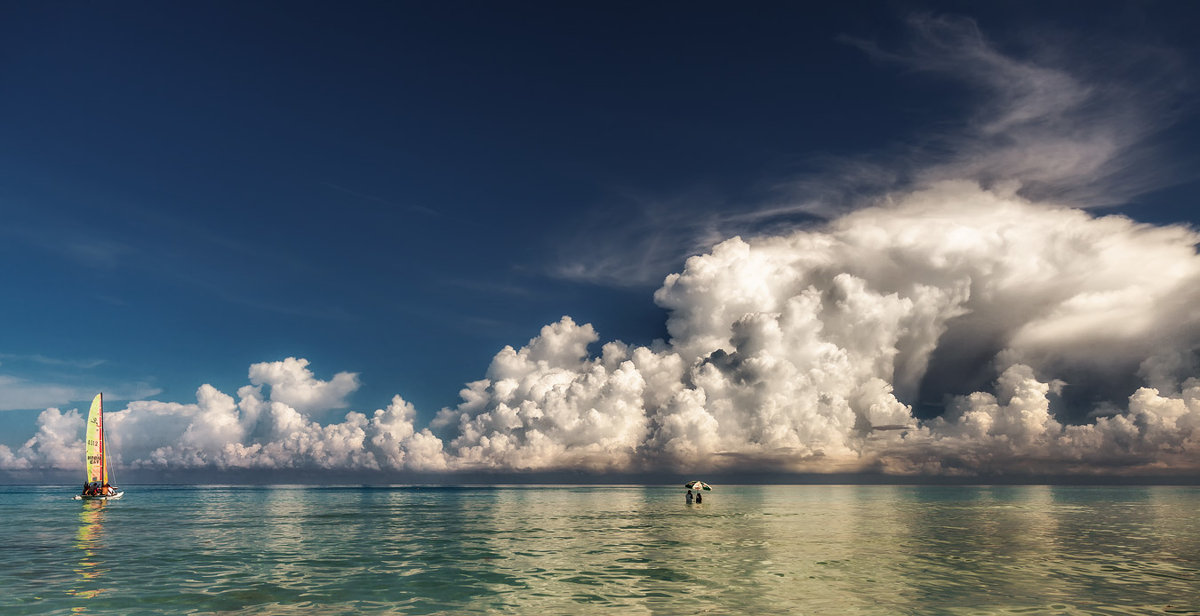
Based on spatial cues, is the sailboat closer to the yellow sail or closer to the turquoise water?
the yellow sail

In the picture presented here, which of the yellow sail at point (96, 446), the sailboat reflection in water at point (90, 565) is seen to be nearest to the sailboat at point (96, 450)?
the yellow sail at point (96, 446)

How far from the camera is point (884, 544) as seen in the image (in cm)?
6178

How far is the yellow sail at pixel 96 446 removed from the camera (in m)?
133

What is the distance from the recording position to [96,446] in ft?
449

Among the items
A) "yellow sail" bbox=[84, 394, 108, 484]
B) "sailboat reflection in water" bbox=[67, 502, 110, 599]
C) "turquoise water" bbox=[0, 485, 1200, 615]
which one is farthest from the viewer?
"yellow sail" bbox=[84, 394, 108, 484]

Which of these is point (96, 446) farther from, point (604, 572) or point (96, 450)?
point (604, 572)

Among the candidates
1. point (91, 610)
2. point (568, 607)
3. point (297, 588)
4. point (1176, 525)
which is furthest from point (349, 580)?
point (1176, 525)

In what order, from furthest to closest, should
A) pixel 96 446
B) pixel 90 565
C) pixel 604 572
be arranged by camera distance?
pixel 96 446 → pixel 90 565 → pixel 604 572

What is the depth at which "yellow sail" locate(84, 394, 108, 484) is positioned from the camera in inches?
5226

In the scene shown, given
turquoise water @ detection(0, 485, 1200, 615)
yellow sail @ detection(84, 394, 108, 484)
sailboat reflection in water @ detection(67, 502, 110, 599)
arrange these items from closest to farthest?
turquoise water @ detection(0, 485, 1200, 615)
sailboat reflection in water @ detection(67, 502, 110, 599)
yellow sail @ detection(84, 394, 108, 484)

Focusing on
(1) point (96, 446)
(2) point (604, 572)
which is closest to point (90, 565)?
(2) point (604, 572)

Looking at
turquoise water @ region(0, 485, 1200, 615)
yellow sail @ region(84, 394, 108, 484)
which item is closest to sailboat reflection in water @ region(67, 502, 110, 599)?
turquoise water @ region(0, 485, 1200, 615)

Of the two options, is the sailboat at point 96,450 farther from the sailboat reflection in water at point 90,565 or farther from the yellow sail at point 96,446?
the sailboat reflection in water at point 90,565

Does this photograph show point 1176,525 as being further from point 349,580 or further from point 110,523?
point 110,523
